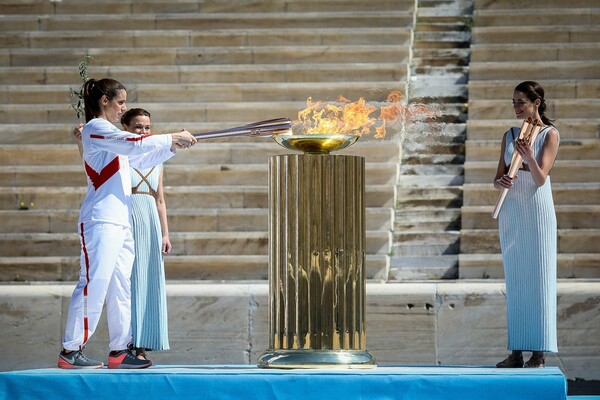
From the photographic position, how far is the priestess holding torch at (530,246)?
285 inches

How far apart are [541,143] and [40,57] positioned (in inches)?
261

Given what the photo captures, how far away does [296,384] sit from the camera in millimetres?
6215

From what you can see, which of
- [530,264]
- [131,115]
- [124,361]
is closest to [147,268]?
[131,115]

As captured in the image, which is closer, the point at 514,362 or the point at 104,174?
the point at 104,174

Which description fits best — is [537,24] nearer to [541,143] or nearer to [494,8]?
[494,8]

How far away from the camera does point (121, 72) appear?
12312 millimetres

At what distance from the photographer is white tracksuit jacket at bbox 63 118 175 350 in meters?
6.79

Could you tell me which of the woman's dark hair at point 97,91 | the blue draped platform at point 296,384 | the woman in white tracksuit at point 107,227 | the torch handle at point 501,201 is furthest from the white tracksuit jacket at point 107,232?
the torch handle at point 501,201

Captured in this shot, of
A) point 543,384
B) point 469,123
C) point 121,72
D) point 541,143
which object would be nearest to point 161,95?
point 121,72

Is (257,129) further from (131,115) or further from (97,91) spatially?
(131,115)

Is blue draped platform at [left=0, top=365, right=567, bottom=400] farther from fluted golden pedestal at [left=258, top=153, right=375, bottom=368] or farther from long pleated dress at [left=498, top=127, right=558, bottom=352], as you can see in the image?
long pleated dress at [left=498, top=127, right=558, bottom=352]

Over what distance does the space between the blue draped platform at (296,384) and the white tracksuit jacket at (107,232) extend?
47 cm

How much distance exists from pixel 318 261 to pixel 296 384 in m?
0.75

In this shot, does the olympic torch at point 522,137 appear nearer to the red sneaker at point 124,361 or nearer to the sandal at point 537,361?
the sandal at point 537,361
